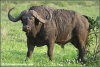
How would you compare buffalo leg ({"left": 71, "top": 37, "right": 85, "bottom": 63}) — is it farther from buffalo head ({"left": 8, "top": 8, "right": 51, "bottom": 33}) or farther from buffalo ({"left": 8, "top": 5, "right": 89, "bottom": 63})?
buffalo head ({"left": 8, "top": 8, "right": 51, "bottom": 33})

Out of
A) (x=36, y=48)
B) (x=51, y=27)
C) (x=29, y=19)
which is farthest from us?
(x=36, y=48)

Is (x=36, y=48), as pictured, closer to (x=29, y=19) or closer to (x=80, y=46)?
(x=80, y=46)

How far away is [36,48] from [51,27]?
4.66 m

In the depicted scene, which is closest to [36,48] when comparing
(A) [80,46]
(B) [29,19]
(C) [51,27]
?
(A) [80,46]

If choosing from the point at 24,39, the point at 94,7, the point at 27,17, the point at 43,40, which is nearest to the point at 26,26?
the point at 27,17

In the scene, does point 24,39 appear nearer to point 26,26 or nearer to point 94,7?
point 26,26

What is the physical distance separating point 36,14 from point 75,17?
151cm

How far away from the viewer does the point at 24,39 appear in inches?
656

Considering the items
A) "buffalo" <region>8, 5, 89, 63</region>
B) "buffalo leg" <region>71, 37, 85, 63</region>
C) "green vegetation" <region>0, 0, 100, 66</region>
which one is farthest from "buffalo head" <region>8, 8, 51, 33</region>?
"buffalo leg" <region>71, 37, 85, 63</region>

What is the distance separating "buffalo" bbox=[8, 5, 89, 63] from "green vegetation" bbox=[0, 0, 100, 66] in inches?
13.3

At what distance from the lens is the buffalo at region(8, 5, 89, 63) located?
898cm

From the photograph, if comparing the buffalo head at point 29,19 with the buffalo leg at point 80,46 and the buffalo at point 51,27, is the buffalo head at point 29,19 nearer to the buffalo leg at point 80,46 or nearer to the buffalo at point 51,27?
the buffalo at point 51,27

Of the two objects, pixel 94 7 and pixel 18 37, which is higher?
pixel 18 37

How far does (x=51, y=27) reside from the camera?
369 inches
